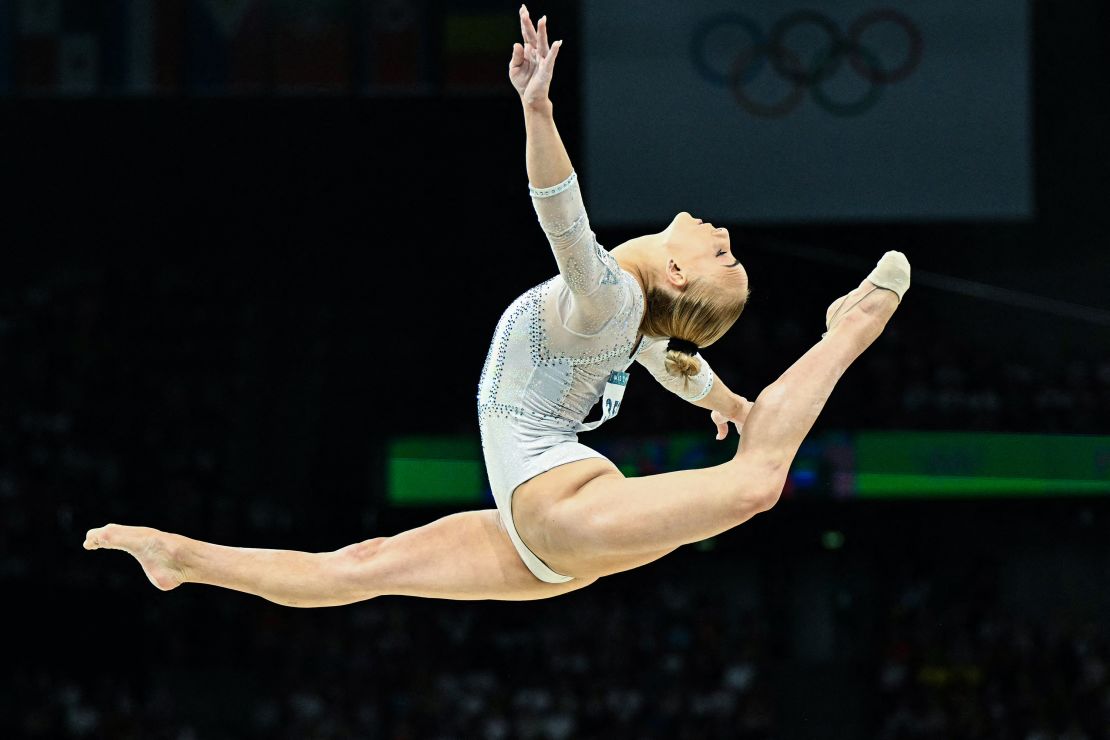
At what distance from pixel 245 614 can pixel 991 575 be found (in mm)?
5422

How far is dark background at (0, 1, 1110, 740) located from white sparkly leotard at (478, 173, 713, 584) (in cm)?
573

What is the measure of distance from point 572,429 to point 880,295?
3.07 feet

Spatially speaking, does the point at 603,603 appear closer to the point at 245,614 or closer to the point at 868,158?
the point at 245,614

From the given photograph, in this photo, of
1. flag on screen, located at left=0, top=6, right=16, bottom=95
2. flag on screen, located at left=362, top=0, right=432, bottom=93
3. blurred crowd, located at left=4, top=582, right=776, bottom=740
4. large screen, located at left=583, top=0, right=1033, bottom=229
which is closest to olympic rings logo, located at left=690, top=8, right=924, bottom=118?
large screen, located at left=583, top=0, right=1033, bottom=229

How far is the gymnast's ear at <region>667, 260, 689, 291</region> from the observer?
373 cm

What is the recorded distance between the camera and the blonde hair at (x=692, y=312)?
3.75 meters

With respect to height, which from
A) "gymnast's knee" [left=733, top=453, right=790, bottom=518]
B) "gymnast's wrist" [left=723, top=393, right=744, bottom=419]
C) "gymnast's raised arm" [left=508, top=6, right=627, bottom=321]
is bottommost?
"gymnast's knee" [left=733, top=453, right=790, bottom=518]

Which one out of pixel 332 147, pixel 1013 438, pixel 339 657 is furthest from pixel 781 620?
pixel 332 147

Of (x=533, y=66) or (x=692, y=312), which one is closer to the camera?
(x=533, y=66)

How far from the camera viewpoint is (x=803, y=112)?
30.5 feet

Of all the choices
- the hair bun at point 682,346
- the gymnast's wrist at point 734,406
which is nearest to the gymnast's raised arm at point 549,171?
the hair bun at point 682,346

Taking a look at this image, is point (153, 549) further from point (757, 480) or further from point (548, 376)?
point (757, 480)

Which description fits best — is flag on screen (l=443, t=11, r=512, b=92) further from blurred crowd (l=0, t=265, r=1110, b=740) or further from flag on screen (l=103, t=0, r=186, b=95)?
blurred crowd (l=0, t=265, r=1110, b=740)

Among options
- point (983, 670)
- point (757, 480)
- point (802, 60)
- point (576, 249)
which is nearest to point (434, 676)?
point (983, 670)
